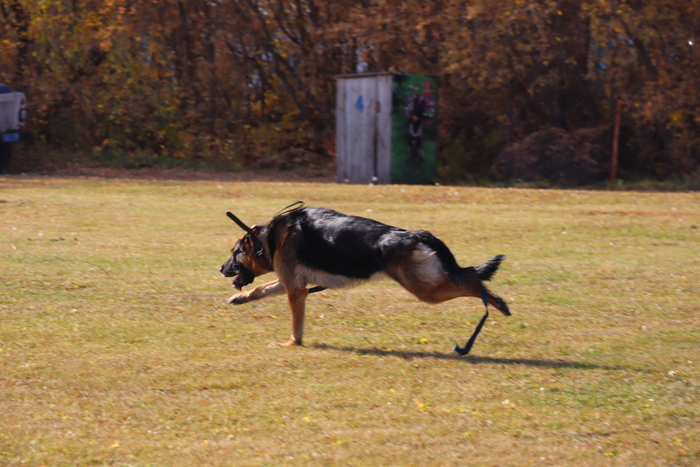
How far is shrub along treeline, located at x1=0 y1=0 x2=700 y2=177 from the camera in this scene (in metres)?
20.8

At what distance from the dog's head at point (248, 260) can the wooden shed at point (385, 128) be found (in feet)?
48.7

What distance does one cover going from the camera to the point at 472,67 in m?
21.6

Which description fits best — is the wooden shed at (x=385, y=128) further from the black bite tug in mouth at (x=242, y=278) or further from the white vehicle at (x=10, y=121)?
the black bite tug in mouth at (x=242, y=278)

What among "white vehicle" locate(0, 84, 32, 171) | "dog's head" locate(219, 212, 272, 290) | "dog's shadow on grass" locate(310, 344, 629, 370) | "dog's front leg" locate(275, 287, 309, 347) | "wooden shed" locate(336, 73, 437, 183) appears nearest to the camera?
"dog's shadow on grass" locate(310, 344, 629, 370)

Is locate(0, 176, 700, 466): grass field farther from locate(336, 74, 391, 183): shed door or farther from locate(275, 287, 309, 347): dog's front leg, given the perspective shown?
locate(336, 74, 391, 183): shed door

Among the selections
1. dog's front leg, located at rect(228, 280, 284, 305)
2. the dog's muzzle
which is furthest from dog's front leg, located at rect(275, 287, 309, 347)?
the dog's muzzle

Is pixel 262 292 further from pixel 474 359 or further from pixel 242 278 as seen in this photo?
pixel 474 359

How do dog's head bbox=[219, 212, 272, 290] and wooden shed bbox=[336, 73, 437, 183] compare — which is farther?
wooden shed bbox=[336, 73, 437, 183]

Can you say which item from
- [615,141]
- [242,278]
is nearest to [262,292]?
[242,278]

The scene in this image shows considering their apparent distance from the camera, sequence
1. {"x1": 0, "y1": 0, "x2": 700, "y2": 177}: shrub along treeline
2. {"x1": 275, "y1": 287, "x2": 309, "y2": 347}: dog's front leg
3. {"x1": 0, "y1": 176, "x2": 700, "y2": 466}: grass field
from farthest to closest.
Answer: {"x1": 0, "y1": 0, "x2": 700, "y2": 177}: shrub along treeline, {"x1": 275, "y1": 287, "x2": 309, "y2": 347}: dog's front leg, {"x1": 0, "y1": 176, "x2": 700, "y2": 466}: grass field

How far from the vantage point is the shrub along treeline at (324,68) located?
20.8 m

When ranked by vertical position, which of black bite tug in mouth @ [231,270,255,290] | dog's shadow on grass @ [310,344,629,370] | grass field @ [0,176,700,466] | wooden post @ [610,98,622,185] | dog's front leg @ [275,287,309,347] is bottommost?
dog's shadow on grass @ [310,344,629,370]

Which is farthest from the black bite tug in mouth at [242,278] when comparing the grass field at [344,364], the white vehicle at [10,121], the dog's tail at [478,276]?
the white vehicle at [10,121]

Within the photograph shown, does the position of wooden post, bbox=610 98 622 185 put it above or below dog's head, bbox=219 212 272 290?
above
